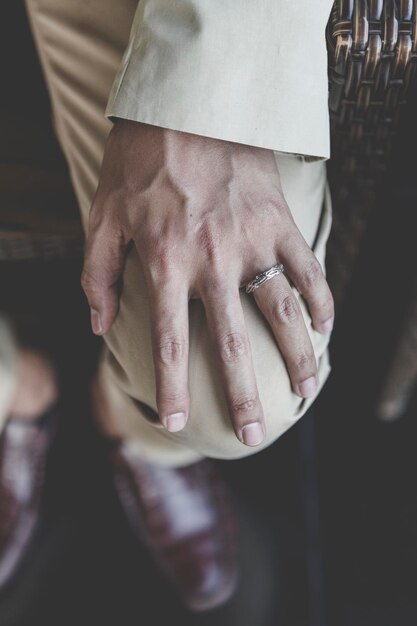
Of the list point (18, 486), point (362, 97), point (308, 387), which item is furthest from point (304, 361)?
point (18, 486)

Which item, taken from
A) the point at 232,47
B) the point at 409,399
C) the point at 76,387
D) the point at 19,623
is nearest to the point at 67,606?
the point at 19,623

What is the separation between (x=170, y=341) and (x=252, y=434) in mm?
99

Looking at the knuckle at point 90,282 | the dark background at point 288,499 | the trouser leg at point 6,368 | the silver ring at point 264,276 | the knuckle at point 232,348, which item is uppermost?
the silver ring at point 264,276

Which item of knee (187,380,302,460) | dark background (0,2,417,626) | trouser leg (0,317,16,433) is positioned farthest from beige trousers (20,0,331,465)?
trouser leg (0,317,16,433)

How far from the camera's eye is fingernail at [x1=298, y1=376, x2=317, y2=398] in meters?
0.49

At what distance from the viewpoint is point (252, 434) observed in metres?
0.47

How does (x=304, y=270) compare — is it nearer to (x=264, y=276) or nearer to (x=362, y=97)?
(x=264, y=276)

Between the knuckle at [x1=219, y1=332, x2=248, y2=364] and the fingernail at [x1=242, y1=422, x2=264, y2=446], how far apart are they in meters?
0.06

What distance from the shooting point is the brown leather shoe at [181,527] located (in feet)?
2.72

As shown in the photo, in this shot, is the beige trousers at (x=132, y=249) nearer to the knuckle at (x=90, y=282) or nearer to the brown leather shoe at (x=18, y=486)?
the knuckle at (x=90, y=282)

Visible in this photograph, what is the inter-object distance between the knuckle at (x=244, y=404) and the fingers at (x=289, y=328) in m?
0.05

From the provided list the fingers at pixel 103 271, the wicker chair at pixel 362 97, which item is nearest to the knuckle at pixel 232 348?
the fingers at pixel 103 271

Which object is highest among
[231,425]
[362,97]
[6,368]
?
[362,97]

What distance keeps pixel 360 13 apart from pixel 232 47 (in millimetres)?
105
